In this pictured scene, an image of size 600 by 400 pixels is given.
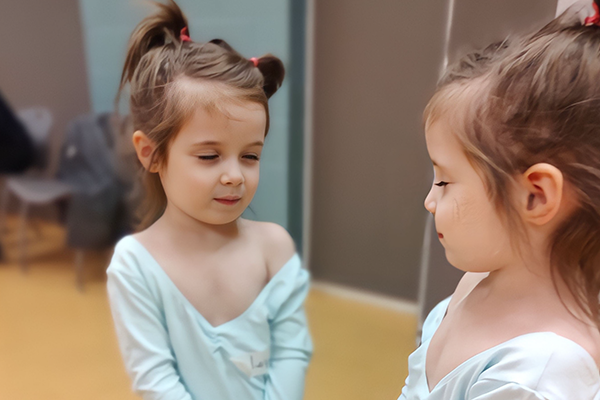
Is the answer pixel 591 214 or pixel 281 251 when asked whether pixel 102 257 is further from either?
pixel 591 214

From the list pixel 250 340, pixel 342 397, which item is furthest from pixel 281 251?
pixel 342 397

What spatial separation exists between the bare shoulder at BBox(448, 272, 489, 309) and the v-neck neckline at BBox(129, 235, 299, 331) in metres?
0.20

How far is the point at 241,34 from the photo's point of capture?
21.6 inches

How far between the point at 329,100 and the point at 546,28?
228 millimetres

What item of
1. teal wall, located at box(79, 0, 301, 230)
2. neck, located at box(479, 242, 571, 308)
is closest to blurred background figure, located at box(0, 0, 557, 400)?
teal wall, located at box(79, 0, 301, 230)

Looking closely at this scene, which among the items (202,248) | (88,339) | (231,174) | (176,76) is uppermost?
(176,76)

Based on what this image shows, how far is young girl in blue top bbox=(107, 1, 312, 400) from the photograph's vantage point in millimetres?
511

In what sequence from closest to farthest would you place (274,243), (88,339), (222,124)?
(222,124) < (274,243) < (88,339)

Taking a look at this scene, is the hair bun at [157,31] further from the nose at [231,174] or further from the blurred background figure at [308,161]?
the nose at [231,174]

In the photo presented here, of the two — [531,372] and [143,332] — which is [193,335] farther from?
[531,372]

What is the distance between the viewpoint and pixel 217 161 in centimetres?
52

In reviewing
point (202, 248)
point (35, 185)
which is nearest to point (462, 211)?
point (202, 248)

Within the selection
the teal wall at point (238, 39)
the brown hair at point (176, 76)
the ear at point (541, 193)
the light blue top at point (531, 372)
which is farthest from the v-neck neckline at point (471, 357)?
the brown hair at point (176, 76)

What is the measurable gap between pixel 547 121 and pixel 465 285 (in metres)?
0.23
